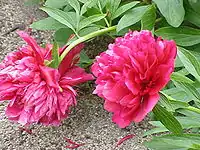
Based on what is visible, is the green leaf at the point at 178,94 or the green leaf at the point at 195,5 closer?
the green leaf at the point at 178,94

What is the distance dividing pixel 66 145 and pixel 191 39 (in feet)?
1.24

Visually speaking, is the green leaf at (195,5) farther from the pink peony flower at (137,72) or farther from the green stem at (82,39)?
the pink peony flower at (137,72)

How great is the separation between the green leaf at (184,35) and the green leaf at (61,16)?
219 millimetres

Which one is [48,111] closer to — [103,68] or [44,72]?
[44,72]

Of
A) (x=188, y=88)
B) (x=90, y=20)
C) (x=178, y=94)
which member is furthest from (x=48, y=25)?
(x=188, y=88)

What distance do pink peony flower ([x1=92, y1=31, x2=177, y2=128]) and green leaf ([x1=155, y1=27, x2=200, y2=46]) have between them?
478 mm

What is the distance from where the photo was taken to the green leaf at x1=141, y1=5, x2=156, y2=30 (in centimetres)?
138

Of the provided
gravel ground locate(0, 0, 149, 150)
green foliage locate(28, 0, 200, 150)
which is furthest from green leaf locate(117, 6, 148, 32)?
gravel ground locate(0, 0, 149, 150)

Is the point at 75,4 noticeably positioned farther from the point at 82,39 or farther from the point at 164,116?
the point at 164,116

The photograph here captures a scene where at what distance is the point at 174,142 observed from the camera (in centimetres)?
110

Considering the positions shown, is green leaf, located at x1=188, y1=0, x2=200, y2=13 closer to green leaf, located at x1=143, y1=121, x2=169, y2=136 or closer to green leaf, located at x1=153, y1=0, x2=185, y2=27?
green leaf, located at x1=153, y1=0, x2=185, y2=27

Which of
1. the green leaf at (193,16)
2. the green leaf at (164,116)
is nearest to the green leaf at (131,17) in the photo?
the green leaf at (193,16)

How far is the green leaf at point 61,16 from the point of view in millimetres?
1372

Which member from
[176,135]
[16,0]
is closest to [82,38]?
[176,135]
